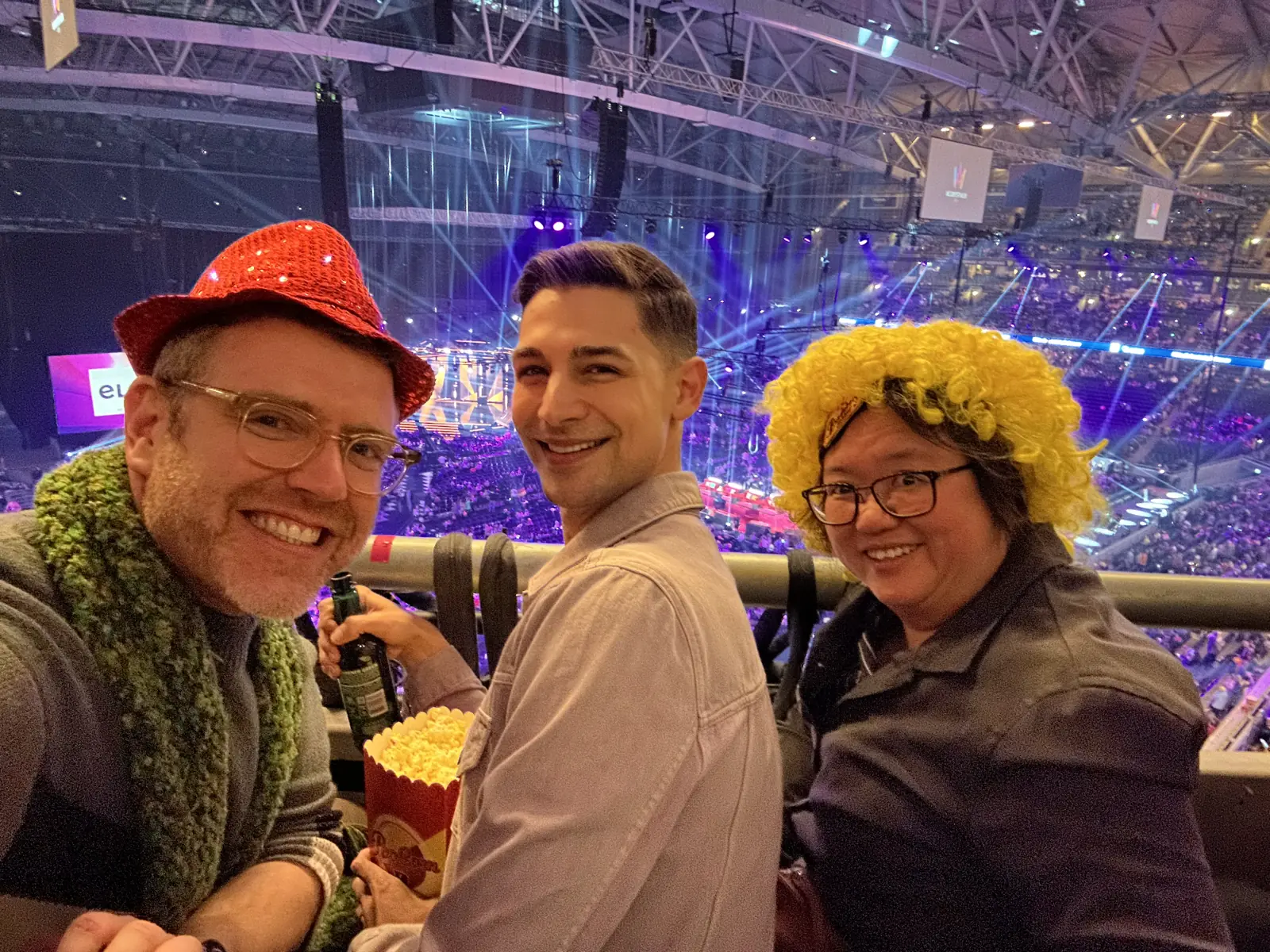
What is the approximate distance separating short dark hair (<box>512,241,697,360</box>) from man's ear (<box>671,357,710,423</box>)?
24 millimetres

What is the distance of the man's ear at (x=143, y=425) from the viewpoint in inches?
43.4

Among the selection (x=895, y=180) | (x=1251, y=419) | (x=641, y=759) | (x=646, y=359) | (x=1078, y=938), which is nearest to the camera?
(x=641, y=759)

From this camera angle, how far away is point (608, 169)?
8.22 m

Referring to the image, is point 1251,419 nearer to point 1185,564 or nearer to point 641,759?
point 1185,564

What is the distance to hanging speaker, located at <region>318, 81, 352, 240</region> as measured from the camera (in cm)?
715

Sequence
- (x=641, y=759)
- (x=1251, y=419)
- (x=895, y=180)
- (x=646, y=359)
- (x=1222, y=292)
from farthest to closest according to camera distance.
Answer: (x=1251, y=419) < (x=895, y=180) < (x=1222, y=292) < (x=646, y=359) < (x=641, y=759)

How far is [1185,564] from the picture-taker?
10.5m

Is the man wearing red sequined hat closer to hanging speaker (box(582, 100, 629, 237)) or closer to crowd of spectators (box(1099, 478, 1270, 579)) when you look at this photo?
→ hanging speaker (box(582, 100, 629, 237))

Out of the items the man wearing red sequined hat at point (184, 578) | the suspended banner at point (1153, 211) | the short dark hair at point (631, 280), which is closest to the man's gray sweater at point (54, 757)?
the man wearing red sequined hat at point (184, 578)

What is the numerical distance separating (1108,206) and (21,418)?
40.9 ft

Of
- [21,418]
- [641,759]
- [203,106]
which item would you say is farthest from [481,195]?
[641,759]

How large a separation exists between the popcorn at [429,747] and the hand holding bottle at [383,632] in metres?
0.20

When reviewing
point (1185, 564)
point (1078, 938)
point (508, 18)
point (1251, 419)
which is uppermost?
point (508, 18)

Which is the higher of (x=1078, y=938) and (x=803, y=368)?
(x=803, y=368)
